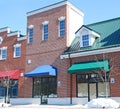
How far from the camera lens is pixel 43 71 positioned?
31062mm

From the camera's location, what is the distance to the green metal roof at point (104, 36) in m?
28.8

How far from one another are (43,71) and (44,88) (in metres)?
2.68

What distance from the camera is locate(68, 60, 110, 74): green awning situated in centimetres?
2692

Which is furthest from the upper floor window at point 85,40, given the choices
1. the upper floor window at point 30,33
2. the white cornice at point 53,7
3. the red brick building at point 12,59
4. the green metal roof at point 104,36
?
the red brick building at point 12,59

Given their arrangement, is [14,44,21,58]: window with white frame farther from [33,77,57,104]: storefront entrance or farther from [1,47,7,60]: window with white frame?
[33,77,57,104]: storefront entrance

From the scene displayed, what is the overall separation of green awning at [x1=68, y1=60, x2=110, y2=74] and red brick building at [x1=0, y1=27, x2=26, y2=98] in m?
9.02

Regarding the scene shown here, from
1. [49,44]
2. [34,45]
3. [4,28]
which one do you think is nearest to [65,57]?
[49,44]

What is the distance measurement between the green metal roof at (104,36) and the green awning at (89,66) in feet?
5.79

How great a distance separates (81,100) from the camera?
29094mm

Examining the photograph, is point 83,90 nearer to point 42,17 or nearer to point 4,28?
point 42,17

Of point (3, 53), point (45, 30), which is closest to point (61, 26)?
point (45, 30)

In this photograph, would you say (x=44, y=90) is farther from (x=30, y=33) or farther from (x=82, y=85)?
(x=30, y=33)

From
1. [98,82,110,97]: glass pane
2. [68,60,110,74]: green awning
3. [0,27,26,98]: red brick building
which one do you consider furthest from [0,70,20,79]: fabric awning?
[98,82,110,97]: glass pane

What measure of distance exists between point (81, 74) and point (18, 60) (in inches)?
418
